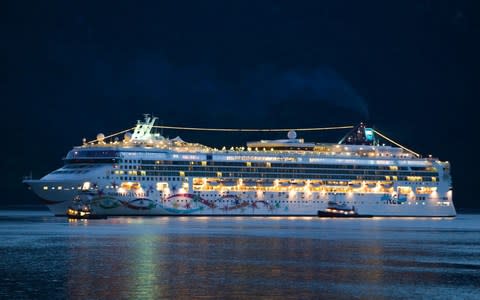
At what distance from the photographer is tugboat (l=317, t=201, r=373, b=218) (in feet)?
401

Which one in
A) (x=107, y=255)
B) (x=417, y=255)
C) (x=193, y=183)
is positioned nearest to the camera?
(x=107, y=255)

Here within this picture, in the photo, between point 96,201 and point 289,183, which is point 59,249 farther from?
point 289,183

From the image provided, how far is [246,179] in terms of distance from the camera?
394 ft

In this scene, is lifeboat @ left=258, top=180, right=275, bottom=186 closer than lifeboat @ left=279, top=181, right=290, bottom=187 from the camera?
Yes

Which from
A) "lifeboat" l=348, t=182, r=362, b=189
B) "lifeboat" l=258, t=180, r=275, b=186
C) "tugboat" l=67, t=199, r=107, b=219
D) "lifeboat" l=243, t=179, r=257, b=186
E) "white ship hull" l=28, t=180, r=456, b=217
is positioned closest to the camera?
"tugboat" l=67, t=199, r=107, b=219

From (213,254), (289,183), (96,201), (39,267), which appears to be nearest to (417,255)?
(213,254)

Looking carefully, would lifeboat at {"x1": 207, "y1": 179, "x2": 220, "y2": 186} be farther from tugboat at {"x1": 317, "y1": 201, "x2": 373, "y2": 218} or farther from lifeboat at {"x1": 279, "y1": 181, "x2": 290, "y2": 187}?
tugboat at {"x1": 317, "y1": 201, "x2": 373, "y2": 218}

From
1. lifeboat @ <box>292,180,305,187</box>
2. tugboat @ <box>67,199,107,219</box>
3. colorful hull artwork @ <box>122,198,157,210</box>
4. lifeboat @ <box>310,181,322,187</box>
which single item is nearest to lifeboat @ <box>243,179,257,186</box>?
lifeboat @ <box>292,180,305,187</box>

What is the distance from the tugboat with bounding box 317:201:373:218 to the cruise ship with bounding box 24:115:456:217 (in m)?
0.24

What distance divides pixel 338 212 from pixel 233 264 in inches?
2837

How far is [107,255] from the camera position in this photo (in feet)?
184

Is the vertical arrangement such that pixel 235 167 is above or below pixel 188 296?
above

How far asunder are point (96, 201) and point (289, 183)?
2606 centimetres

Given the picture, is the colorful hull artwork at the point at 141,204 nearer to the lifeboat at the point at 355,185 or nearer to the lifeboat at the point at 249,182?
the lifeboat at the point at 249,182
